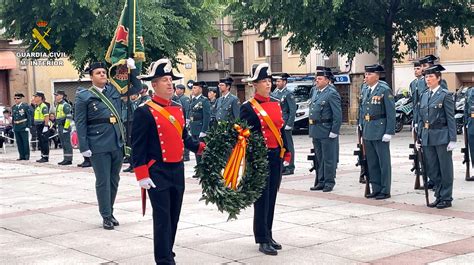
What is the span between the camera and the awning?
37.7 meters

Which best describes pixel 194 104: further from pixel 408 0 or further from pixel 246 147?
pixel 408 0

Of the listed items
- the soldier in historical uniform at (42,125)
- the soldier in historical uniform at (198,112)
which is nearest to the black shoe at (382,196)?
the soldier in historical uniform at (198,112)

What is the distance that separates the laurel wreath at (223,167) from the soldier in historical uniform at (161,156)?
30 centimetres

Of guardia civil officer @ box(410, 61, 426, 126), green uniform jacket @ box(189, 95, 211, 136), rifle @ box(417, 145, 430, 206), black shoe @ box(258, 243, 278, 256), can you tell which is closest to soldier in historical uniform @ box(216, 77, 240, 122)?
green uniform jacket @ box(189, 95, 211, 136)

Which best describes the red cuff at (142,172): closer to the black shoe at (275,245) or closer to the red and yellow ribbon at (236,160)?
the red and yellow ribbon at (236,160)

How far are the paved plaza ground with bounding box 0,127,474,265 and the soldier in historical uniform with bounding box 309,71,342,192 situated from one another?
0.37 meters

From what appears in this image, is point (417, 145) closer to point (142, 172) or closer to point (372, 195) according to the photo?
point (372, 195)

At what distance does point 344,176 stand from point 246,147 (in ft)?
22.3

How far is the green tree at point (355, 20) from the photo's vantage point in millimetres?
27203

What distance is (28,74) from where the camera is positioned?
1550 inches

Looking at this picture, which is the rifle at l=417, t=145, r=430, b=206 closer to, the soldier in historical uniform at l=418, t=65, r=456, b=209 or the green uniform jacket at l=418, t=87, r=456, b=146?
the soldier in historical uniform at l=418, t=65, r=456, b=209

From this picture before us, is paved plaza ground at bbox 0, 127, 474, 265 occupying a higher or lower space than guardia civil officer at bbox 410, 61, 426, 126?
lower

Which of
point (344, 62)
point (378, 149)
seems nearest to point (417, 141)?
point (378, 149)

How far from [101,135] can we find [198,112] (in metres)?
7.57
